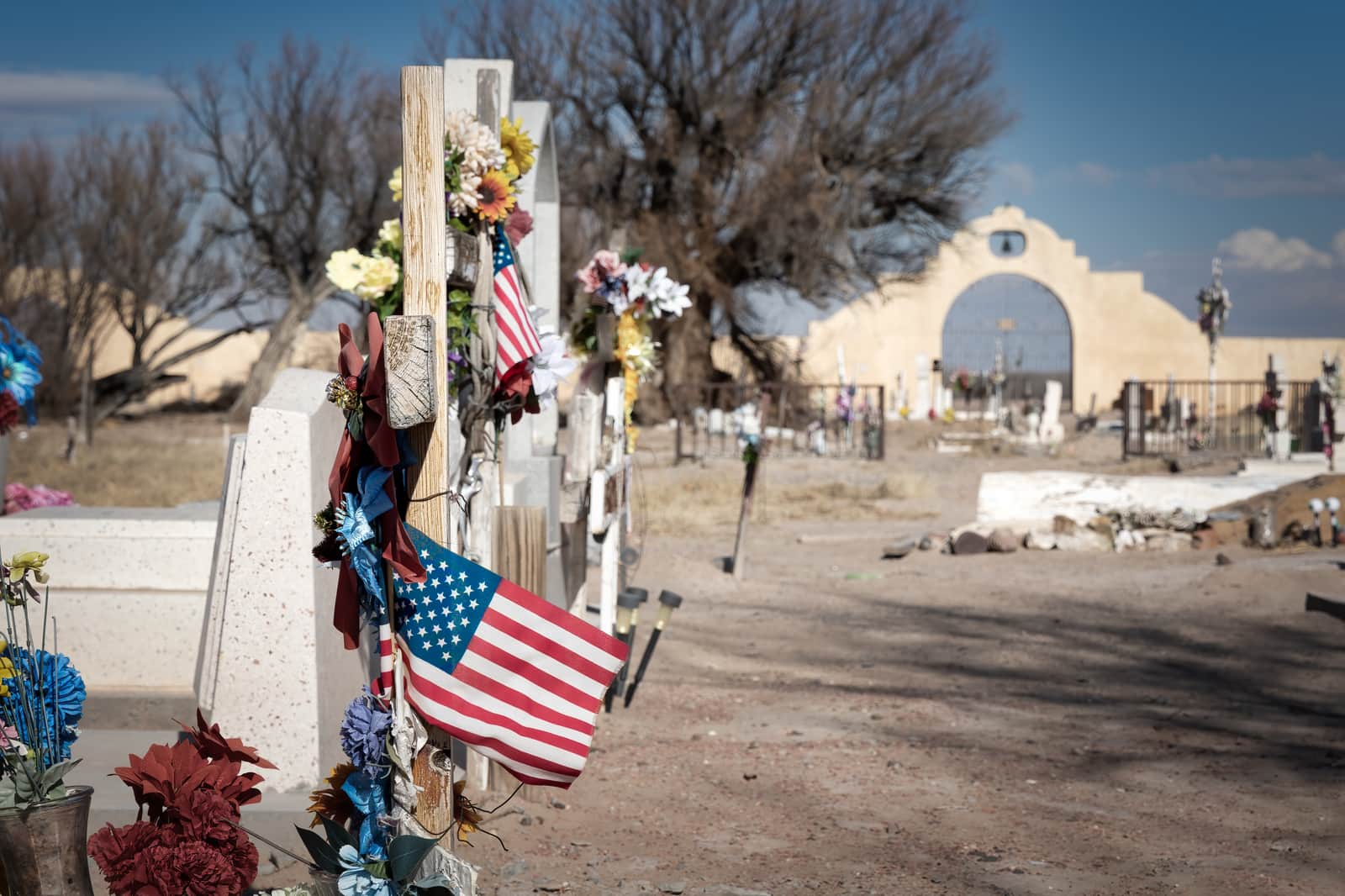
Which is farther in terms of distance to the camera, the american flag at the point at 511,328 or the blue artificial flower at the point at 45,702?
the american flag at the point at 511,328

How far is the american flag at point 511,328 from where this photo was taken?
13.0 ft

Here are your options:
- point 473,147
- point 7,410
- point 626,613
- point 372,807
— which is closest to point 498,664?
point 372,807

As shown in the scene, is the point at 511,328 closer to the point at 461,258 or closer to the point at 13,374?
the point at 461,258

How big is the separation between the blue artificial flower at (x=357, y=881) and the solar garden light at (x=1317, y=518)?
11.8m

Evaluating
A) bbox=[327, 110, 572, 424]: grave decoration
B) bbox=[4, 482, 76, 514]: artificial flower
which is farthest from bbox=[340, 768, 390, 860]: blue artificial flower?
bbox=[4, 482, 76, 514]: artificial flower

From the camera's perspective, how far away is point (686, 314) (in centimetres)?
3294

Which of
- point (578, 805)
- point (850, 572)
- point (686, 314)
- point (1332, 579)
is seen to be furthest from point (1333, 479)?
point (686, 314)

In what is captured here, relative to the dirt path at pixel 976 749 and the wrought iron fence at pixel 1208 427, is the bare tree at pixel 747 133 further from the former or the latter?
the dirt path at pixel 976 749

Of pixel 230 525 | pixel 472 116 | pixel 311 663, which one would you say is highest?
pixel 472 116

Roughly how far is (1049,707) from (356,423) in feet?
17.3

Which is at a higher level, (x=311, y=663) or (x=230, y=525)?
(x=230, y=525)

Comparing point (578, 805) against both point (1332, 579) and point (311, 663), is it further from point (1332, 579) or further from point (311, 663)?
point (1332, 579)

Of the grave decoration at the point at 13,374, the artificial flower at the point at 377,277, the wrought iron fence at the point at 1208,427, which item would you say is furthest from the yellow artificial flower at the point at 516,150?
the wrought iron fence at the point at 1208,427

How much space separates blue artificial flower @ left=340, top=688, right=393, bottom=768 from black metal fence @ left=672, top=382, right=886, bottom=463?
1936 centimetres
